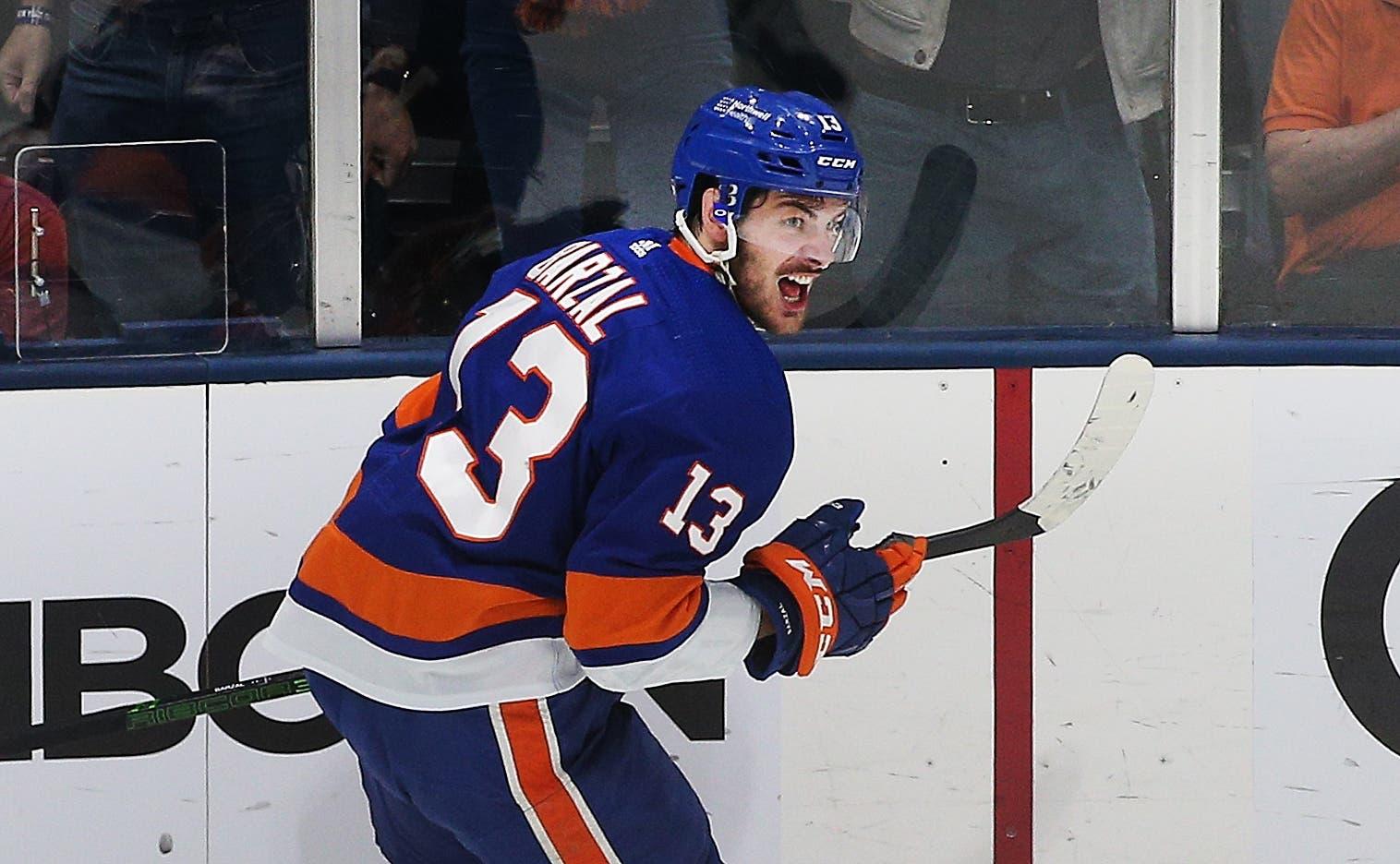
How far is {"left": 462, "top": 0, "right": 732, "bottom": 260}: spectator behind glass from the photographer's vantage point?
2.42 metres

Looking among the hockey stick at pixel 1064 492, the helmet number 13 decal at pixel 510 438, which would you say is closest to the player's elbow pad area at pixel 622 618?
the helmet number 13 decal at pixel 510 438

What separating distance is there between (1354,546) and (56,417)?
1734mm

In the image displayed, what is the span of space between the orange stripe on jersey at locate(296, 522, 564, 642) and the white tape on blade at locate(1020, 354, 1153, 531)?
0.68 m

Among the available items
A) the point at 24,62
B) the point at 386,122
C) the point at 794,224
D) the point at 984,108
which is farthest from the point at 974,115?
the point at 24,62

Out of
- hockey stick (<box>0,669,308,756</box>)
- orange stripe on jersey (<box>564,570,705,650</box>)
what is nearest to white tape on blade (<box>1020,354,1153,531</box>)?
orange stripe on jersey (<box>564,570,705,650</box>)

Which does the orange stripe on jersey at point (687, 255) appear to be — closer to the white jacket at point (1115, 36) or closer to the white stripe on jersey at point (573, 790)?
the white stripe on jersey at point (573, 790)

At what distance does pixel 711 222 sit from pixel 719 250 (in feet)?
0.11

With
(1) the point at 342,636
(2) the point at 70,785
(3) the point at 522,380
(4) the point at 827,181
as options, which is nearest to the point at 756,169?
(4) the point at 827,181

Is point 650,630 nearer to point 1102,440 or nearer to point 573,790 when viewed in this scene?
point 573,790

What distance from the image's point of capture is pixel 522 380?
1736 mm

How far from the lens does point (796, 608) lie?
1.85 m

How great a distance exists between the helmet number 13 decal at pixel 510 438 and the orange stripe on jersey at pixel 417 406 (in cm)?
13

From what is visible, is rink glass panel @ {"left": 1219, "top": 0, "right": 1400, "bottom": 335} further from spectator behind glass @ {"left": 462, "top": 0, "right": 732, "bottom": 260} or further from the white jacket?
spectator behind glass @ {"left": 462, "top": 0, "right": 732, "bottom": 260}

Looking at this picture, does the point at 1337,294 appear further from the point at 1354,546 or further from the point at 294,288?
the point at 294,288
